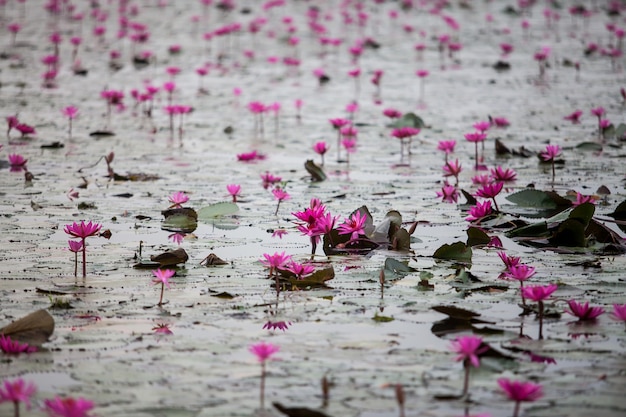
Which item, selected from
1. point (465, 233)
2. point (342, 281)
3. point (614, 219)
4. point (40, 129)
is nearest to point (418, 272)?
point (342, 281)

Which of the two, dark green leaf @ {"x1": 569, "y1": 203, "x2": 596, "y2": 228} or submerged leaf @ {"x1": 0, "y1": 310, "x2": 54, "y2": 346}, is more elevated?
dark green leaf @ {"x1": 569, "y1": 203, "x2": 596, "y2": 228}

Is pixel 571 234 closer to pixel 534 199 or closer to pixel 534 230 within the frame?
pixel 534 230

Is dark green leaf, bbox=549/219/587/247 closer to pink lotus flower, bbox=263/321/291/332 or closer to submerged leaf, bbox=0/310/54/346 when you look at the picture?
pink lotus flower, bbox=263/321/291/332

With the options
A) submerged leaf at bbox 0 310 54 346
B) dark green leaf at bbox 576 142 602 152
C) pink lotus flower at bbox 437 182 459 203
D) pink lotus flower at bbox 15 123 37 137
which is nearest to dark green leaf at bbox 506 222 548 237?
pink lotus flower at bbox 437 182 459 203

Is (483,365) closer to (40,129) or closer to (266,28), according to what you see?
(40,129)

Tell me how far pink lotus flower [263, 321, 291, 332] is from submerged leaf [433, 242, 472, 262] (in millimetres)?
924

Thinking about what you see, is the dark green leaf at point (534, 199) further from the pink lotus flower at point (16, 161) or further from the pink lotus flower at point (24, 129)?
the pink lotus flower at point (24, 129)

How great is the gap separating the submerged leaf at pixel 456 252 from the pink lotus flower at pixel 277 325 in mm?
924

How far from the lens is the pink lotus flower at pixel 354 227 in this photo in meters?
A: 3.41

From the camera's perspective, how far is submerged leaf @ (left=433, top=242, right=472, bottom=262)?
3367 mm

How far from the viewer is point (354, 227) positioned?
343cm

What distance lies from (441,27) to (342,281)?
10396 millimetres

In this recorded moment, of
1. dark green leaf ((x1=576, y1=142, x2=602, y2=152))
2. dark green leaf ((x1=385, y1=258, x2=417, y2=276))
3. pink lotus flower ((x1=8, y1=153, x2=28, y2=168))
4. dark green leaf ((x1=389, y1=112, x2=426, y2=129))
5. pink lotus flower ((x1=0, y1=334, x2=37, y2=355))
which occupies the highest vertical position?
dark green leaf ((x1=389, y1=112, x2=426, y2=129))

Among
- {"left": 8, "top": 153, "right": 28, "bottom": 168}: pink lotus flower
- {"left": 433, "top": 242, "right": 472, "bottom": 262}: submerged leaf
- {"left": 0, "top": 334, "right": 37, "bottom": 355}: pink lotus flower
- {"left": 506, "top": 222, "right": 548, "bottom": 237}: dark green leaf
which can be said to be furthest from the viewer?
{"left": 8, "top": 153, "right": 28, "bottom": 168}: pink lotus flower
